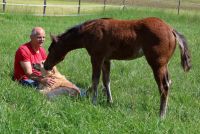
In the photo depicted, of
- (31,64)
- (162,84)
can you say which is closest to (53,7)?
(31,64)

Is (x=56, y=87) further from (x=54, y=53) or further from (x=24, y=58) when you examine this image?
(x=24, y=58)

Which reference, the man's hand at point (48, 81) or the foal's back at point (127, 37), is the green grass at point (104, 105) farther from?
the foal's back at point (127, 37)

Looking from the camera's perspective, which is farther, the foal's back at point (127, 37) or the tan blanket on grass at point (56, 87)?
the tan blanket on grass at point (56, 87)

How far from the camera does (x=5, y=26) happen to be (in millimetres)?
16406

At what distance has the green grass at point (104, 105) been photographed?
208 inches

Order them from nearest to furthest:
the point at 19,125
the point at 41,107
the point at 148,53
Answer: the point at 19,125, the point at 41,107, the point at 148,53

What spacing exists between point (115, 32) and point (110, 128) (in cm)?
244

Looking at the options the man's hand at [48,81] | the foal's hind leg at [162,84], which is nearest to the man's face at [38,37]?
the man's hand at [48,81]

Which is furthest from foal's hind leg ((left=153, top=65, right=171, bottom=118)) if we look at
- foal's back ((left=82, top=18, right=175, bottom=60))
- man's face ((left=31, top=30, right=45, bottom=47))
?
man's face ((left=31, top=30, right=45, bottom=47))

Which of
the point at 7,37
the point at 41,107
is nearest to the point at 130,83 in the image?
the point at 41,107

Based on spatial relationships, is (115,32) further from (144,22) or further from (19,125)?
(19,125)

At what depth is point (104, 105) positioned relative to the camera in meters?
7.32

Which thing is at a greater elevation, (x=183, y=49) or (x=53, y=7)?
(x=183, y=49)

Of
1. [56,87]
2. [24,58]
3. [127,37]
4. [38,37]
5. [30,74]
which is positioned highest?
[127,37]
